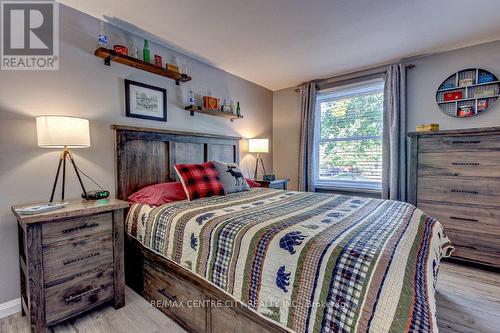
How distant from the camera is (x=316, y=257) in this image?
1032 mm

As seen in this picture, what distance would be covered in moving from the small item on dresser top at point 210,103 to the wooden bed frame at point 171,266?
1.22ft

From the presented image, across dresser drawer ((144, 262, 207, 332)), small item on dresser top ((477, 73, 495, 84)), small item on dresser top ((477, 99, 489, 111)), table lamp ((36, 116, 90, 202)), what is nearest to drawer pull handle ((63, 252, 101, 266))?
dresser drawer ((144, 262, 207, 332))

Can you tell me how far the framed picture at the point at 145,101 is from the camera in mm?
2320

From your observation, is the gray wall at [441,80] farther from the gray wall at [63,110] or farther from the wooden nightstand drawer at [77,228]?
the wooden nightstand drawer at [77,228]

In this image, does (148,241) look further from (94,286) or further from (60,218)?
(60,218)

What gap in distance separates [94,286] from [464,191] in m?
3.41

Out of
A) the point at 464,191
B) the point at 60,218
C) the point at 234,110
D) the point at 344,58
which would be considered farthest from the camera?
Answer: the point at 234,110

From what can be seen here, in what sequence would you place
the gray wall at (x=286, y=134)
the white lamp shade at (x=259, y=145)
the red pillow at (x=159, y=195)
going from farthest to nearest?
the gray wall at (x=286, y=134) < the white lamp shade at (x=259, y=145) < the red pillow at (x=159, y=195)

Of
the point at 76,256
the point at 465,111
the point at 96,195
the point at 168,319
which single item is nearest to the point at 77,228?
the point at 76,256

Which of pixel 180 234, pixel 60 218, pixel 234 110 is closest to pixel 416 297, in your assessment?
pixel 180 234

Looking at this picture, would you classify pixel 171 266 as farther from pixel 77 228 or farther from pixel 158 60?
pixel 158 60

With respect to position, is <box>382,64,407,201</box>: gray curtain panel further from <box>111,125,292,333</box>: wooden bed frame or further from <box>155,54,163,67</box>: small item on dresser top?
<box>155,54,163,67</box>: small item on dresser top

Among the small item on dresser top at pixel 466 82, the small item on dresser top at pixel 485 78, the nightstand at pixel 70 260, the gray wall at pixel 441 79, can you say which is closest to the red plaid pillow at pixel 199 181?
the nightstand at pixel 70 260

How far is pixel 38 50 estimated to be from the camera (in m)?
1.84
